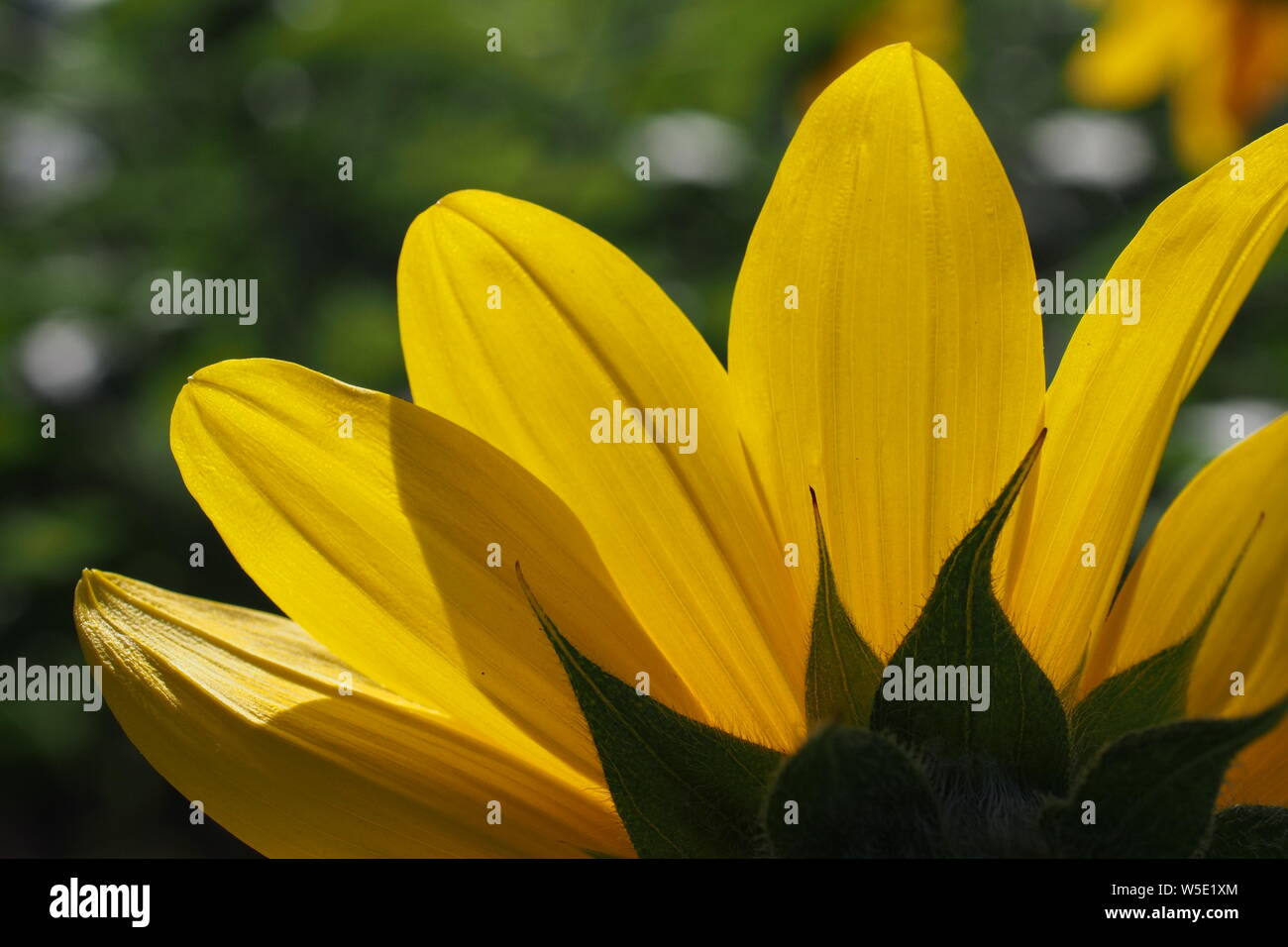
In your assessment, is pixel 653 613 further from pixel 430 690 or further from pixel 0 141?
pixel 0 141

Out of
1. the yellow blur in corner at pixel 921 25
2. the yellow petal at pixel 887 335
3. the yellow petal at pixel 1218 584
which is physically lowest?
the yellow petal at pixel 1218 584

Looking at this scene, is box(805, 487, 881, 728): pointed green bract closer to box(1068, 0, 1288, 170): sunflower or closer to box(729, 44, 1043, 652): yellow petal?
box(729, 44, 1043, 652): yellow petal

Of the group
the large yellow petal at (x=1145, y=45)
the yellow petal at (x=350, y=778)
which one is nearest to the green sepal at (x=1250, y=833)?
the yellow petal at (x=350, y=778)

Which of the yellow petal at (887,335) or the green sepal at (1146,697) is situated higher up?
the yellow petal at (887,335)

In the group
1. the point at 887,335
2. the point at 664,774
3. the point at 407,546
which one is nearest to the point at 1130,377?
the point at 887,335

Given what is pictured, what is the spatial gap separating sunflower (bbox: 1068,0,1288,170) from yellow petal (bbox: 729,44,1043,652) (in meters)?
1.55

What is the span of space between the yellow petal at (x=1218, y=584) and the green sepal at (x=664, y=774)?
0.78 feet

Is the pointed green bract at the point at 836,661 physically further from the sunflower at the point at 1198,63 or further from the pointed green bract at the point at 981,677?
the sunflower at the point at 1198,63

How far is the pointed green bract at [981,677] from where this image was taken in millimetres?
776

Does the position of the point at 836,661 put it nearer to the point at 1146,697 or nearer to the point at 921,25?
the point at 1146,697

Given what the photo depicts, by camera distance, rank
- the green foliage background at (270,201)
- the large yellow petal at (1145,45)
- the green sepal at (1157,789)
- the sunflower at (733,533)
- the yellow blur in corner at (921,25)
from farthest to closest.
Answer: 1. the yellow blur in corner at (921,25)
2. the large yellow petal at (1145,45)
3. the green foliage background at (270,201)
4. the sunflower at (733,533)
5. the green sepal at (1157,789)
